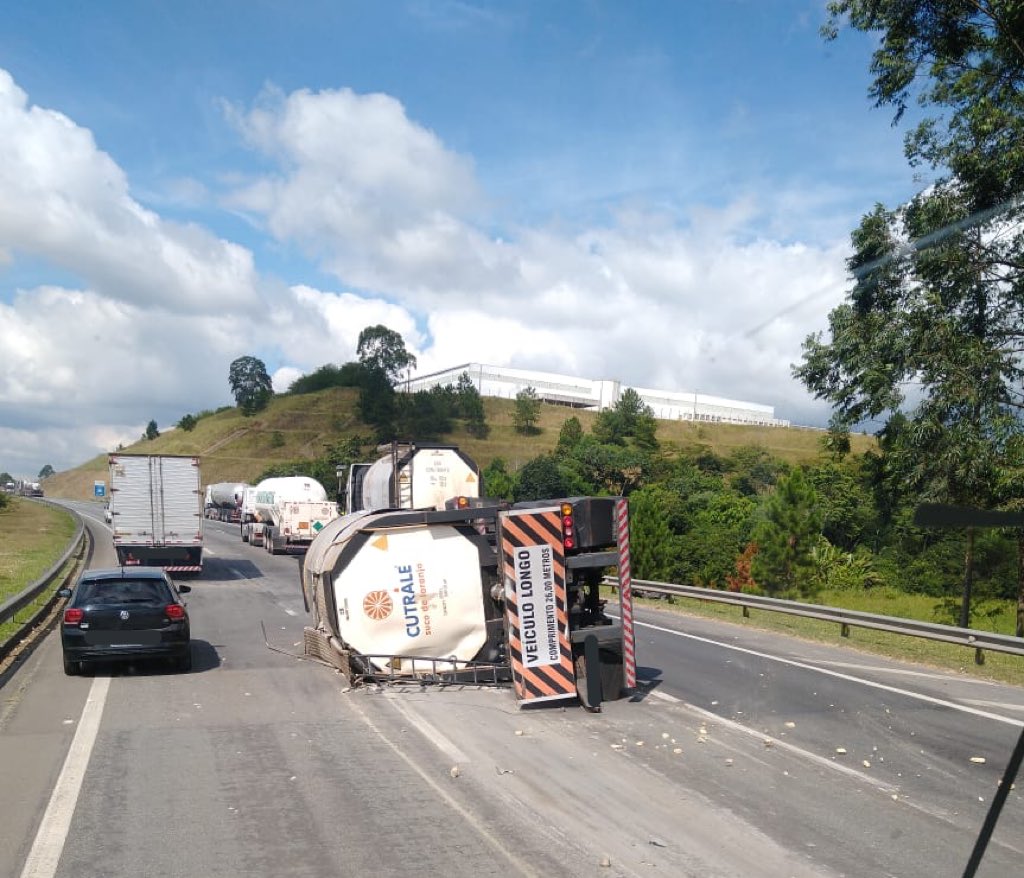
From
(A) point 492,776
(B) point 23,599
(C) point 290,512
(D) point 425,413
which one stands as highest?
(D) point 425,413

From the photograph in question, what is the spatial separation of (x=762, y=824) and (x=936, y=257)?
16747 millimetres

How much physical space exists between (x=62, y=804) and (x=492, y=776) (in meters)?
3.18

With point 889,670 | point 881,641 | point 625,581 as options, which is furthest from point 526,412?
point 625,581

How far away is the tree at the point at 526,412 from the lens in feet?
340

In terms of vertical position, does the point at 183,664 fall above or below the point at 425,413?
below

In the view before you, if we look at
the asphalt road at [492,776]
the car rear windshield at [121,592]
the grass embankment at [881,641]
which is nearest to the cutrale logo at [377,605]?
the asphalt road at [492,776]

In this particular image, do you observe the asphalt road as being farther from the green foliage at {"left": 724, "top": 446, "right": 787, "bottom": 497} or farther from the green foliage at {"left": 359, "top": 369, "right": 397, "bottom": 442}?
the green foliage at {"left": 359, "top": 369, "right": 397, "bottom": 442}

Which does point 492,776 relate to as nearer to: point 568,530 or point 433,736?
point 433,736

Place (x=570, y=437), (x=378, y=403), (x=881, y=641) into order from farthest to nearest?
(x=378, y=403) → (x=570, y=437) → (x=881, y=641)

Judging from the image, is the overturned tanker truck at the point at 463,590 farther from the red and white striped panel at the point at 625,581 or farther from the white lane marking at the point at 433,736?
the white lane marking at the point at 433,736

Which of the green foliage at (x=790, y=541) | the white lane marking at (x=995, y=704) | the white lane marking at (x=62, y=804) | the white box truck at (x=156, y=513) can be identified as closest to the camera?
the white lane marking at (x=62, y=804)

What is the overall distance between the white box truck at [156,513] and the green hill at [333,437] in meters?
55.3

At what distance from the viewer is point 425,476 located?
2186cm

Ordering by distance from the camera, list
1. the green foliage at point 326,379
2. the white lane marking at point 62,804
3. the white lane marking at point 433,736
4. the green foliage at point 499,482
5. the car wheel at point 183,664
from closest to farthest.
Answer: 1. the white lane marking at point 62,804
2. the white lane marking at point 433,736
3. the car wheel at point 183,664
4. the green foliage at point 499,482
5. the green foliage at point 326,379
